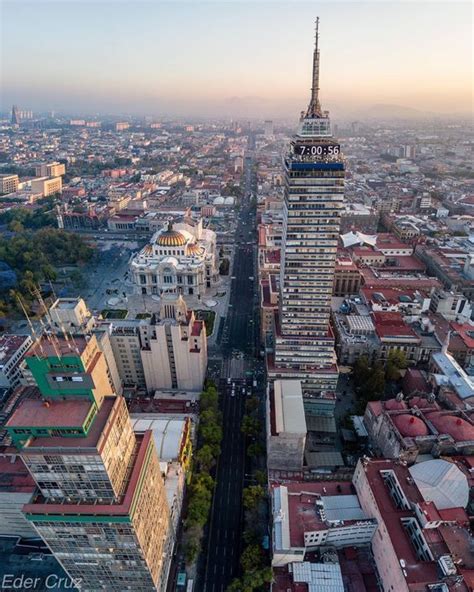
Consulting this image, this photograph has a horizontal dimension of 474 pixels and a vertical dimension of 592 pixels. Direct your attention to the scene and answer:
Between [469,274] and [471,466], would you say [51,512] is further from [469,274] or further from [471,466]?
[469,274]

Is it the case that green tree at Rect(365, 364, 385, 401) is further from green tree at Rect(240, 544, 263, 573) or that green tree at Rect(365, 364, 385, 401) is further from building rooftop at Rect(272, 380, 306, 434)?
green tree at Rect(240, 544, 263, 573)

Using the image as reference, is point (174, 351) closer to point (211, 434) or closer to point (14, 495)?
point (211, 434)

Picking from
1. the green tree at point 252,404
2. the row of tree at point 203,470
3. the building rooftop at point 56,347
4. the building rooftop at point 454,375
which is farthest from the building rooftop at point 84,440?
the building rooftop at point 454,375

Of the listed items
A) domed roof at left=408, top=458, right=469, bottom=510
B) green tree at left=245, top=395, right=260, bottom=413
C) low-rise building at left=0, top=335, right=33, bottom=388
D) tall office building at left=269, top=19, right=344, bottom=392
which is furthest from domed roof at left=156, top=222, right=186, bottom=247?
domed roof at left=408, top=458, right=469, bottom=510

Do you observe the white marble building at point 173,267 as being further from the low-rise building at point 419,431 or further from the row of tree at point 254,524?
the low-rise building at point 419,431

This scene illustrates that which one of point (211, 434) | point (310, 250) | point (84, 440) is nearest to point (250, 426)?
point (211, 434)

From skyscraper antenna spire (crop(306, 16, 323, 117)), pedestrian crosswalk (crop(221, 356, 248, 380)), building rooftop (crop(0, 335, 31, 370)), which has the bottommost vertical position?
pedestrian crosswalk (crop(221, 356, 248, 380))

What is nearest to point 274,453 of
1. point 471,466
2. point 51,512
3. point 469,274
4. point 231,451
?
point 231,451
